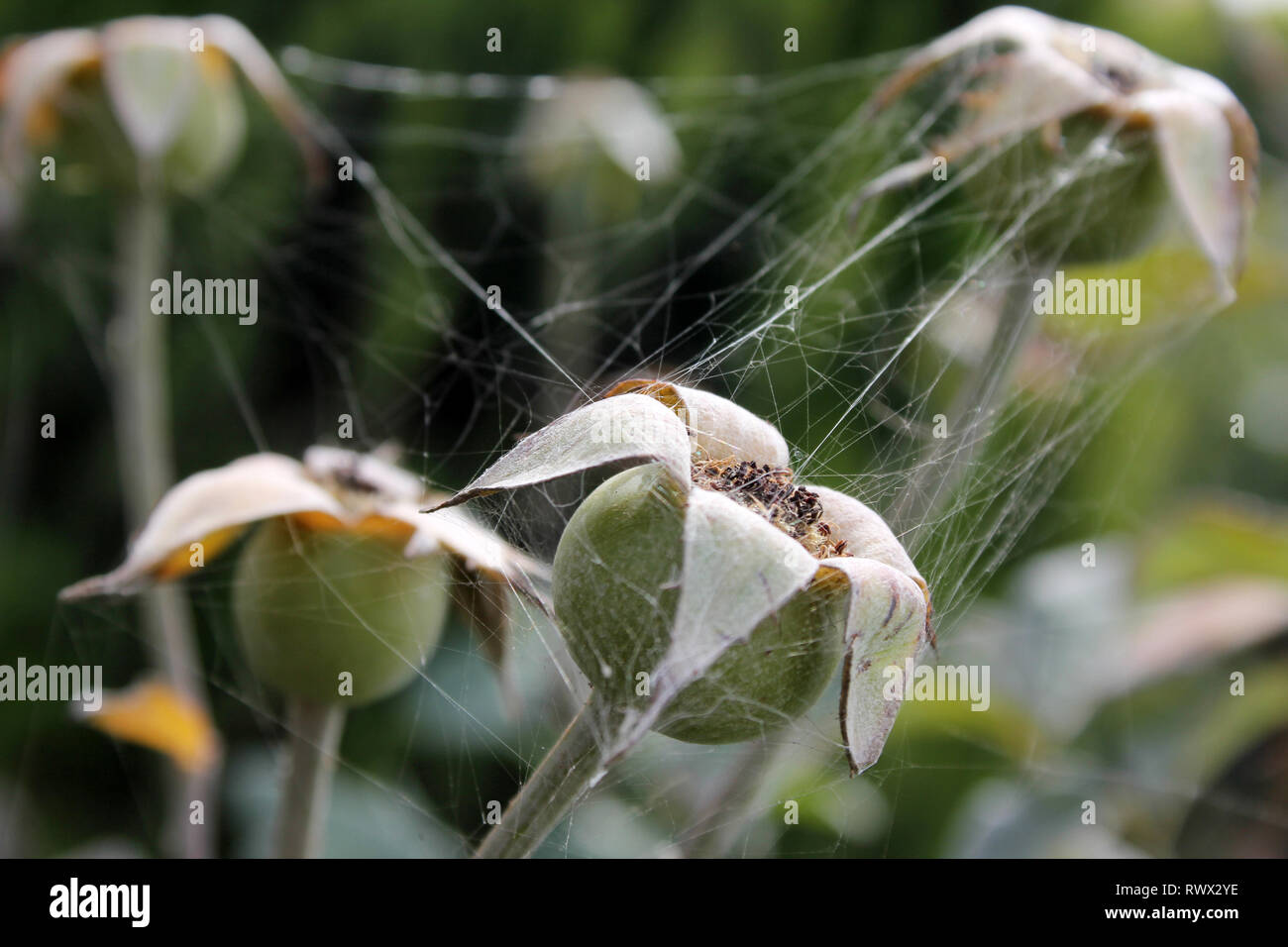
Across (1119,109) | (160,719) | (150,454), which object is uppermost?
(1119,109)

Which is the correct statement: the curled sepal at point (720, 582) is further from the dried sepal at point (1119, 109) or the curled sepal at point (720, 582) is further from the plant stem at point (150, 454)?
the plant stem at point (150, 454)

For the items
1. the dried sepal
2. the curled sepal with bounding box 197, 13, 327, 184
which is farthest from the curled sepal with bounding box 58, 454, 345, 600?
the curled sepal with bounding box 197, 13, 327, 184

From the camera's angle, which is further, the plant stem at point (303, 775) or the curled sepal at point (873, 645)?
the plant stem at point (303, 775)

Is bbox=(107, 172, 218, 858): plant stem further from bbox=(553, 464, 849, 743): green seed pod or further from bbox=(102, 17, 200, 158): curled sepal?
bbox=(553, 464, 849, 743): green seed pod

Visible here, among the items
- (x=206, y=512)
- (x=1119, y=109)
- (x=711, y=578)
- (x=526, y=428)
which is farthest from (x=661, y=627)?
(x=1119, y=109)

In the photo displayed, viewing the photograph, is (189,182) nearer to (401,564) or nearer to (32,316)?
(401,564)

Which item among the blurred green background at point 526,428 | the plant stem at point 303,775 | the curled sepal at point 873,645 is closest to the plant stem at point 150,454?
the blurred green background at point 526,428

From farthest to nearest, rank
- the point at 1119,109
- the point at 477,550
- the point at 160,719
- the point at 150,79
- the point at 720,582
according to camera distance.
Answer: the point at 150,79, the point at 160,719, the point at 1119,109, the point at 477,550, the point at 720,582

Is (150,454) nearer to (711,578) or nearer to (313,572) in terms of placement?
(313,572)
